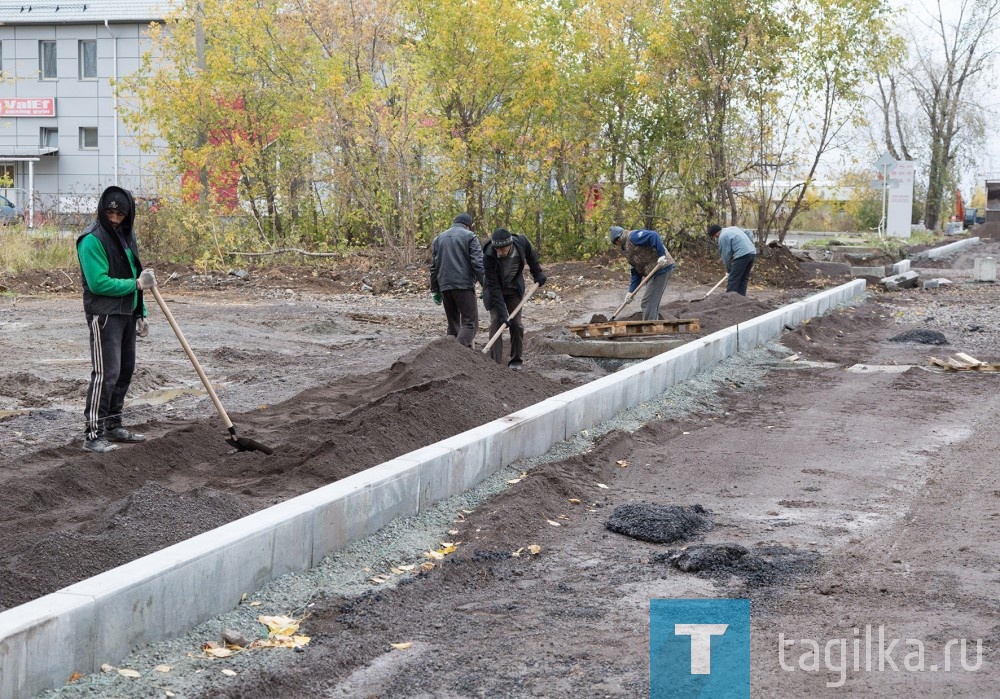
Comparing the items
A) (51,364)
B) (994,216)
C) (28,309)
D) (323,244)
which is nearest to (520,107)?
(323,244)

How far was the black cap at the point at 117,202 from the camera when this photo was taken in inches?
300

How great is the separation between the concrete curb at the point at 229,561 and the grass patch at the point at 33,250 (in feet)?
52.5

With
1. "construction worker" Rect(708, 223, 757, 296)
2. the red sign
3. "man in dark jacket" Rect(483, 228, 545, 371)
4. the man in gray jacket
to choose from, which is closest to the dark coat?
"man in dark jacket" Rect(483, 228, 545, 371)

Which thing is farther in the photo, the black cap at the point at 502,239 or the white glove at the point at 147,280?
the black cap at the point at 502,239

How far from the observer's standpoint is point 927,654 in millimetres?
4383

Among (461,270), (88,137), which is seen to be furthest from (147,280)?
Result: (88,137)

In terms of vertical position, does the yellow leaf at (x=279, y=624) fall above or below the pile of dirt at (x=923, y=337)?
below

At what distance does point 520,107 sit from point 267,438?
16.1 meters

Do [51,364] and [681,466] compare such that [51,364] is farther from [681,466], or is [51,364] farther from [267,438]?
[681,466]

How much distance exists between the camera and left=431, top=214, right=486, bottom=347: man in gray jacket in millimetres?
11422

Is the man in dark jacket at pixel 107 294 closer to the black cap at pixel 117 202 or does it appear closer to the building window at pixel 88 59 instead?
the black cap at pixel 117 202

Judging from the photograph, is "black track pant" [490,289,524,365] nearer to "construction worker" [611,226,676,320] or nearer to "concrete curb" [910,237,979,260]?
"construction worker" [611,226,676,320]

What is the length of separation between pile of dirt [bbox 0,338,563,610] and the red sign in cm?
3990

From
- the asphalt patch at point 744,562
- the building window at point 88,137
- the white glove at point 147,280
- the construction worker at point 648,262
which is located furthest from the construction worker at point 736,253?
the building window at point 88,137
